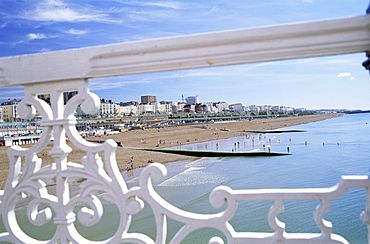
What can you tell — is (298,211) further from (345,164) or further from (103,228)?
(345,164)

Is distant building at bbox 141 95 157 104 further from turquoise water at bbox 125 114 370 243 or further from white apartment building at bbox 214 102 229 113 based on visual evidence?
turquoise water at bbox 125 114 370 243

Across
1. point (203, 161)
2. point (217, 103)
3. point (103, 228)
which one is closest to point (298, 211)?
point (103, 228)

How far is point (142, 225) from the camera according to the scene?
8.83 metres

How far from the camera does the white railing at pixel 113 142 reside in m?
1.13

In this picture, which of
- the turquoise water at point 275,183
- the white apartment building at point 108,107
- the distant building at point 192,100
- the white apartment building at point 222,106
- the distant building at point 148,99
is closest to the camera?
the turquoise water at point 275,183

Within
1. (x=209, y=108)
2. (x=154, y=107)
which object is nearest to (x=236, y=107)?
(x=209, y=108)

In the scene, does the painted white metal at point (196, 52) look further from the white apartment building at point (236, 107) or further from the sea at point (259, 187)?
the white apartment building at point (236, 107)

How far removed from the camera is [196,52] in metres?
1.25

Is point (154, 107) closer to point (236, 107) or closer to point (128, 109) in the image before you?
point (128, 109)

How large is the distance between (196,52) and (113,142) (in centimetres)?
48

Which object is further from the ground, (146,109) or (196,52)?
(146,109)

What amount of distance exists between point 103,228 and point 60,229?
814cm

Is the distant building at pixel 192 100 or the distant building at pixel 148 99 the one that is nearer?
the distant building at pixel 148 99

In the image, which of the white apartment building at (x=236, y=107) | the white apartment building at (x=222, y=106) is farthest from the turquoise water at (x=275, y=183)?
the white apartment building at (x=236, y=107)
